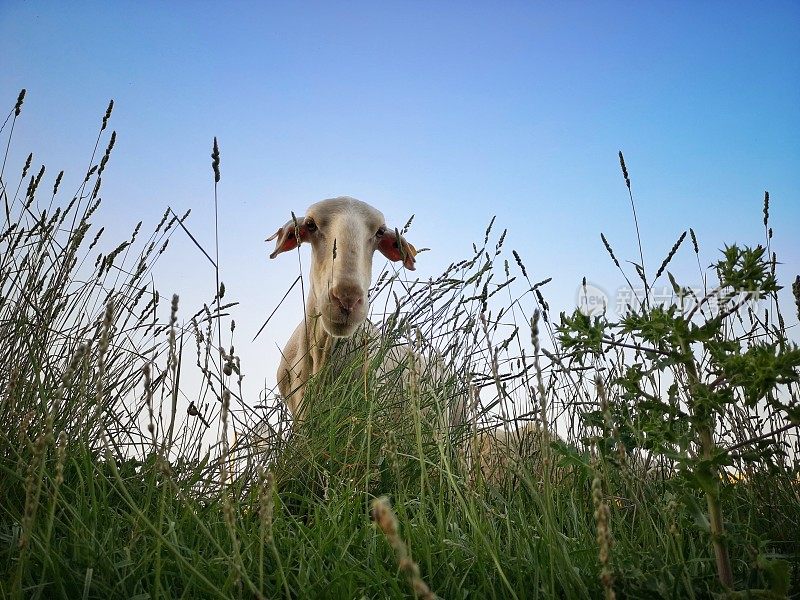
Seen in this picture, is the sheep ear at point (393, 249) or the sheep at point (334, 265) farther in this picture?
the sheep ear at point (393, 249)

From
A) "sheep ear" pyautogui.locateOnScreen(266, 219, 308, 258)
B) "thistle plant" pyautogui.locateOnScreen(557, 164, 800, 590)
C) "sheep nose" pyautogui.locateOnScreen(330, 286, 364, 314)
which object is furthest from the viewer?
"sheep ear" pyautogui.locateOnScreen(266, 219, 308, 258)

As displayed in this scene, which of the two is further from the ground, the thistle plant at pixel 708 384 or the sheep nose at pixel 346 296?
the sheep nose at pixel 346 296

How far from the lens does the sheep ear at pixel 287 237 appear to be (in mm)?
4215

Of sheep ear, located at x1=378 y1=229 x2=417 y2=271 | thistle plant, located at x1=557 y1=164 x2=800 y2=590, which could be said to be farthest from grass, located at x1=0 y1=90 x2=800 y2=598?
sheep ear, located at x1=378 y1=229 x2=417 y2=271

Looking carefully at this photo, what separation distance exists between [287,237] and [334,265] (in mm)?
721

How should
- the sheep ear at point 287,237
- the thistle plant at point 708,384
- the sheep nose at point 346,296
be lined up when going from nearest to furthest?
the thistle plant at point 708,384 → the sheep nose at point 346,296 → the sheep ear at point 287,237

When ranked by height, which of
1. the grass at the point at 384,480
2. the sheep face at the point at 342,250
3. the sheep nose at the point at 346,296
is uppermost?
the sheep face at the point at 342,250

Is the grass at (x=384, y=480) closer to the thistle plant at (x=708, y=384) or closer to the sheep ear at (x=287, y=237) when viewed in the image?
the thistle plant at (x=708, y=384)

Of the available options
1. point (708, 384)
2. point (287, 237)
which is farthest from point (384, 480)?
point (287, 237)

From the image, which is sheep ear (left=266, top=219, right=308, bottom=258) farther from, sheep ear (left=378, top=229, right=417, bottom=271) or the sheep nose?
the sheep nose

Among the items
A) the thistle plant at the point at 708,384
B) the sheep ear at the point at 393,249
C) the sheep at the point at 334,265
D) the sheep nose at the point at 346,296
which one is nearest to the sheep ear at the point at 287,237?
the sheep at the point at 334,265

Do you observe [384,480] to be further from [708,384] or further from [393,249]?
[393,249]

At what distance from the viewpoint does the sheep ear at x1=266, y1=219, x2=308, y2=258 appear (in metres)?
4.21

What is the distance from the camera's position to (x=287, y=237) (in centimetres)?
436
